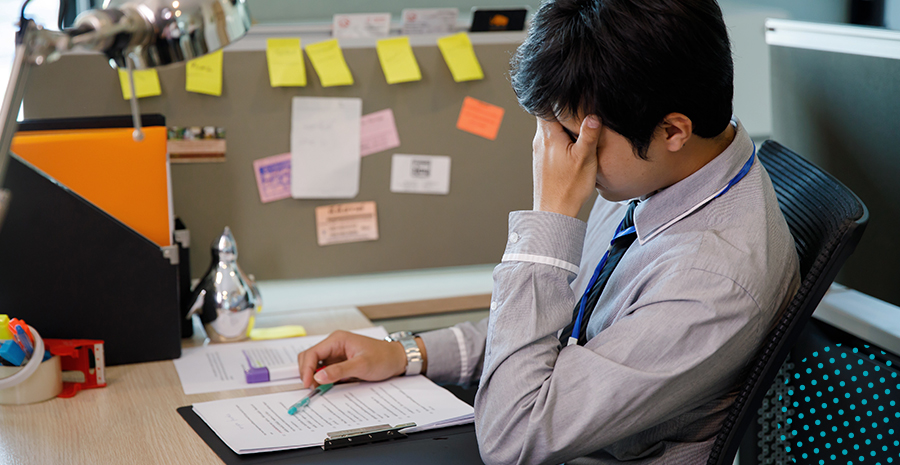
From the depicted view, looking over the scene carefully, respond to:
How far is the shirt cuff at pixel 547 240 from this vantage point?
32.3 inches

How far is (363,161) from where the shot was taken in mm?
1504

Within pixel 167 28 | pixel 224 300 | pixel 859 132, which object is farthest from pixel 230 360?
pixel 859 132

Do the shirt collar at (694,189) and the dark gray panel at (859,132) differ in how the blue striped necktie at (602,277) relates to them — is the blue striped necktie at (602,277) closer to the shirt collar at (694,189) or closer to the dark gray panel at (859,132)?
the shirt collar at (694,189)

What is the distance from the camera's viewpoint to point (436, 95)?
4.99ft

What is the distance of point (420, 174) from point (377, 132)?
128 mm

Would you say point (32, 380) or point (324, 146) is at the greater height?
point (324, 146)

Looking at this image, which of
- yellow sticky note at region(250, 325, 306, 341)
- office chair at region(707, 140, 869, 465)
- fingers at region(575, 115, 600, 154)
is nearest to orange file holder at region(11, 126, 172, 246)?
yellow sticky note at region(250, 325, 306, 341)

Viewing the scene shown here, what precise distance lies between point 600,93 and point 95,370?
0.76m

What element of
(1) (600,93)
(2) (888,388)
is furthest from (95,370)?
(2) (888,388)

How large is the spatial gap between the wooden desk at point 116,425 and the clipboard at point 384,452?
0.02 metres

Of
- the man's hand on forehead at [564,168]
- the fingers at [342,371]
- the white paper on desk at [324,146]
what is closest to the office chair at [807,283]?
the man's hand on forehead at [564,168]

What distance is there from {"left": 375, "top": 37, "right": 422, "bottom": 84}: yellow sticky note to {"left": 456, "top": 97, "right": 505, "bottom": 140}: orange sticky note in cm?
13

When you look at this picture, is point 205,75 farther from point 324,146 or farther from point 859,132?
point 859,132

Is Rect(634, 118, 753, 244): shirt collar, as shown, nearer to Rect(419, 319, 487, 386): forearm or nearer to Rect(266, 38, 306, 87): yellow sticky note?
Rect(419, 319, 487, 386): forearm
